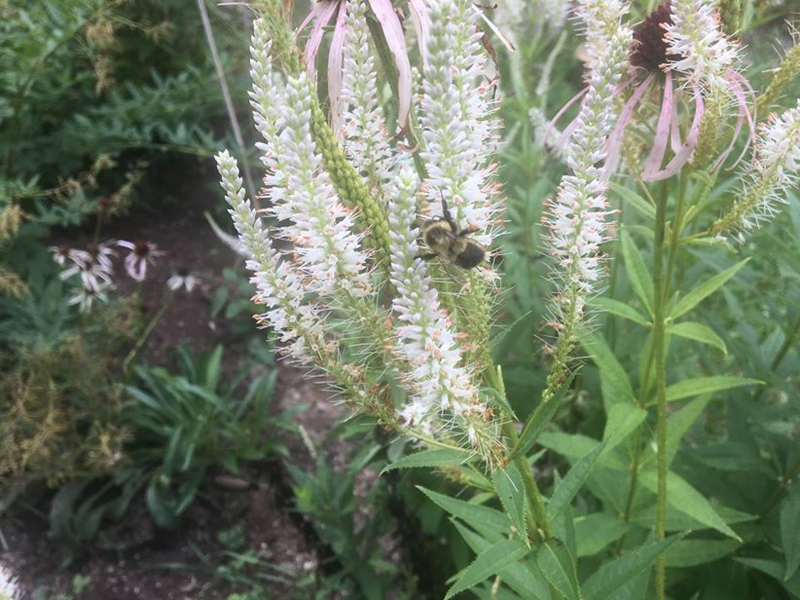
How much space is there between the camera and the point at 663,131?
1207 millimetres

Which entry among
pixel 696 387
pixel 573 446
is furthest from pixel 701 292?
pixel 573 446

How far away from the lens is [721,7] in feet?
4.00

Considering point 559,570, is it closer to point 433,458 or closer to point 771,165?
point 433,458

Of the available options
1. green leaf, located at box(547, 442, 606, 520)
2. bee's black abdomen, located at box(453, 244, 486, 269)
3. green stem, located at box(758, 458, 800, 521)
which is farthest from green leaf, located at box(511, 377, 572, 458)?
green stem, located at box(758, 458, 800, 521)

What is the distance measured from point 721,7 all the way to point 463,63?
0.68 metres

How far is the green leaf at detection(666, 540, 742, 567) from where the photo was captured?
61.6 inches

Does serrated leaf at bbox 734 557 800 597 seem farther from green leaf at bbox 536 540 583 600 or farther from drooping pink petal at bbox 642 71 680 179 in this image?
drooping pink petal at bbox 642 71 680 179

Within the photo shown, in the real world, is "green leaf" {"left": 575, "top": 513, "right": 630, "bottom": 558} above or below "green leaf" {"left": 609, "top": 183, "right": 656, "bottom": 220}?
below

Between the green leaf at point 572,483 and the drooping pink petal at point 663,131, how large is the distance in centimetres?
48

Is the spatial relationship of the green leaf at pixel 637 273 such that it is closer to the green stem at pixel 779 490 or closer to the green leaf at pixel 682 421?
the green leaf at pixel 682 421

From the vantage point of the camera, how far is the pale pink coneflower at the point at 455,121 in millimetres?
716

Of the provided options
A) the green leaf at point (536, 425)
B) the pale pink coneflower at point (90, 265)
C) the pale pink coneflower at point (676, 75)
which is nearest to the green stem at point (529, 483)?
the green leaf at point (536, 425)

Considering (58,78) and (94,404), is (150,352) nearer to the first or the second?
(94,404)

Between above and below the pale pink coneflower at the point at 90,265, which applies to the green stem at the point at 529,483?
above
